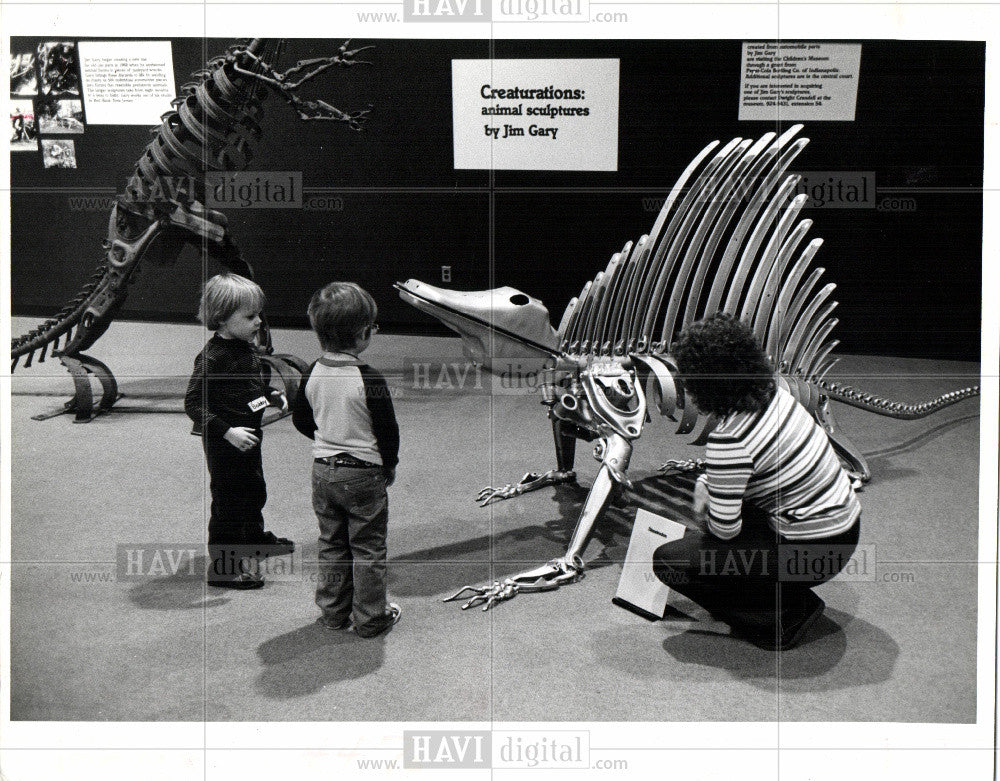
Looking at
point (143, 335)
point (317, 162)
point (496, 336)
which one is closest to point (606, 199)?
point (496, 336)

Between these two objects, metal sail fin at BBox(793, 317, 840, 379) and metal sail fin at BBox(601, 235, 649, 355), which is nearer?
metal sail fin at BBox(601, 235, 649, 355)

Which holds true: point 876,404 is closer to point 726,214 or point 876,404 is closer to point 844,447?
point 844,447

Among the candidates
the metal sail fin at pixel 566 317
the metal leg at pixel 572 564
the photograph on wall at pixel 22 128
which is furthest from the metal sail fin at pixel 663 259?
the photograph on wall at pixel 22 128

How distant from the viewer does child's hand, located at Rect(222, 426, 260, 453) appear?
3.06 m

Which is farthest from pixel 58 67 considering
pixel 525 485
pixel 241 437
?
pixel 525 485

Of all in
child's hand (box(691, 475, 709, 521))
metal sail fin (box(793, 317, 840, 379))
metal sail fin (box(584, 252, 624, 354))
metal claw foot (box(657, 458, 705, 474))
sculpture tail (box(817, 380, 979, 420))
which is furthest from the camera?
metal claw foot (box(657, 458, 705, 474))

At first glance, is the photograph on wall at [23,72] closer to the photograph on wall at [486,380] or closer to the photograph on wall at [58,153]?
the photograph on wall at [486,380]

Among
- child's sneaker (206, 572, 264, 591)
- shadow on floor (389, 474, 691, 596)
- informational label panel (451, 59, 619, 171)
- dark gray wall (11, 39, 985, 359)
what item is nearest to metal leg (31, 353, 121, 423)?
dark gray wall (11, 39, 985, 359)

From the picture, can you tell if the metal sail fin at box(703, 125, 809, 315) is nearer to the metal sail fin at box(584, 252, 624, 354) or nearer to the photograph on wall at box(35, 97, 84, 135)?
the metal sail fin at box(584, 252, 624, 354)

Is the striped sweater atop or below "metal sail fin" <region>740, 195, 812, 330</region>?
below

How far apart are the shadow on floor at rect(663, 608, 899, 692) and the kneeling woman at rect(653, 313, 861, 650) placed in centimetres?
6

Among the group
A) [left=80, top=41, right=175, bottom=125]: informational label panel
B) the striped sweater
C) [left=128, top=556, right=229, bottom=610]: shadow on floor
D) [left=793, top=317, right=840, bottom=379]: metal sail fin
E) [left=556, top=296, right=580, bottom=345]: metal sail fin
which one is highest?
[left=80, top=41, right=175, bottom=125]: informational label panel

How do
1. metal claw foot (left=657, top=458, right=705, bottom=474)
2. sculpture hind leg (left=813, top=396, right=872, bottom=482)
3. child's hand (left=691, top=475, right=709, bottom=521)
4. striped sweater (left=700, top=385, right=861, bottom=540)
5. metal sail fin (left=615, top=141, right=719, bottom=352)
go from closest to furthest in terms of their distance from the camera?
striped sweater (left=700, top=385, right=861, bottom=540)
child's hand (left=691, top=475, right=709, bottom=521)
metal sail fin (left=615, top=141, right=719, bottom=352)
sculpture hind leg (left=813, top=396, right=872, bottom=482)
metal claw foot (left=657, top=458, right=705, bottom=474)

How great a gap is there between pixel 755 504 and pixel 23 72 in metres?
2.93
